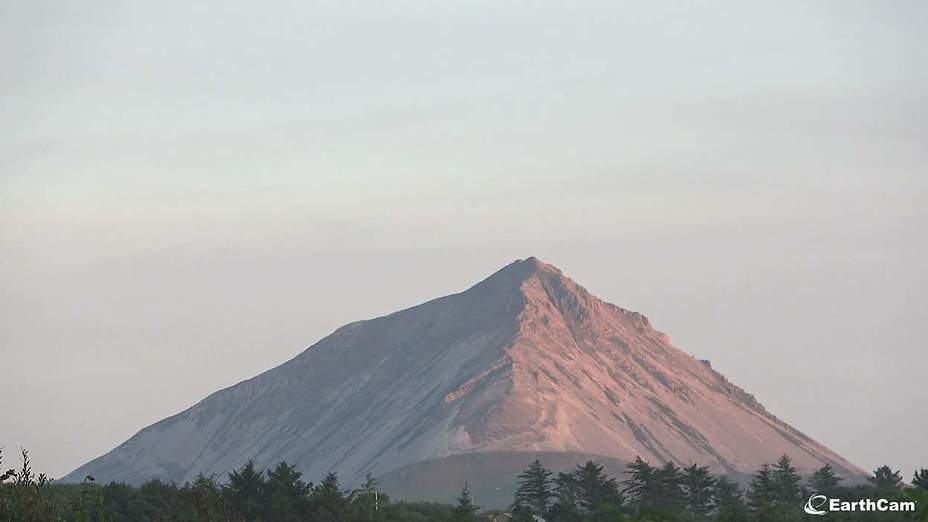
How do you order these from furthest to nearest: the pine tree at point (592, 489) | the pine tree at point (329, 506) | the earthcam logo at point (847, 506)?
the pine tree at point (592, 489) → the pine tree at point (329, 506) → the earthcam logo at point (847, 506)

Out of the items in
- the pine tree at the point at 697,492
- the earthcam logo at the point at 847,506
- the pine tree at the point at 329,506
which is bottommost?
the earthcam logo at the point at 847,506

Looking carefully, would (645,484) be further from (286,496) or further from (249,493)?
(249,493)

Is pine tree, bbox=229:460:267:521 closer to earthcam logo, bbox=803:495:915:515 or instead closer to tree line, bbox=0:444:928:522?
tree line, bbox=0:444:928:522

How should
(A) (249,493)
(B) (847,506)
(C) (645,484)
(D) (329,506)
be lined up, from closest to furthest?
(B) (847,506) → (D) (329,506) → (A) (249,493) → (C) (645,484)

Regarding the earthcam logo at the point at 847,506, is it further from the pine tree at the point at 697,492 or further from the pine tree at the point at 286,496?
the pine tree at the point at 286,496

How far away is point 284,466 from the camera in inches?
3597

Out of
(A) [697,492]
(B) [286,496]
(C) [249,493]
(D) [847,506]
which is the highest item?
(A) [697,492]

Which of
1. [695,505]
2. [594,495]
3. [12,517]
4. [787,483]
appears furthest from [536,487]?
[12,517]

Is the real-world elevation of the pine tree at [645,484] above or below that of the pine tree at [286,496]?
above

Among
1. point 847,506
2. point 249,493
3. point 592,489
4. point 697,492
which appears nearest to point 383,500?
point 249,493

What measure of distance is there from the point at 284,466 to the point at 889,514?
34239mm

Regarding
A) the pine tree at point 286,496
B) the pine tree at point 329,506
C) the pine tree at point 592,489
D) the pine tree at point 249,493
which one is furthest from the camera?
the pine tree at point 592,489

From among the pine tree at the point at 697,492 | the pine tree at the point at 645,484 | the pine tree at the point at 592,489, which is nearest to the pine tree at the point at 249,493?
the pine tree at the point at 592,489

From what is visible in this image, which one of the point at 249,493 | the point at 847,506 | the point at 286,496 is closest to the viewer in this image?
the point at 847,506
